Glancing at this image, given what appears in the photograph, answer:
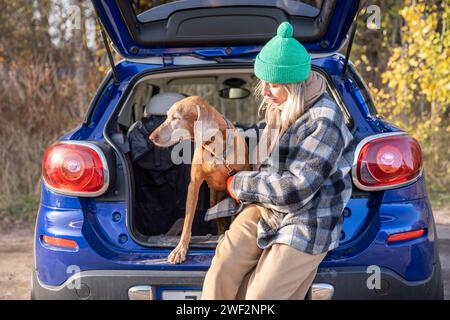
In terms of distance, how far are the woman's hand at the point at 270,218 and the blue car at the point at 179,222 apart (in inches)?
12.7

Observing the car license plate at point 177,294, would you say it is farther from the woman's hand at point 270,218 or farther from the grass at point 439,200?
the grass at point 439,200

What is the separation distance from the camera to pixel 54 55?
964 cm

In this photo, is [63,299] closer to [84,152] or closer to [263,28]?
[84,152]

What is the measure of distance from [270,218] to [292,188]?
24 centimetres

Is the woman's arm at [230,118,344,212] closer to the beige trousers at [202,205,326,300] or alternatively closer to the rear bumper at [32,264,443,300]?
the beige trousers at [202,205,326,300]

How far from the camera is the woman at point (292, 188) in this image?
92.4 inches

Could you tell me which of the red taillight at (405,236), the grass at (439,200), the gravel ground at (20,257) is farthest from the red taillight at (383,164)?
the grass at (439,200)

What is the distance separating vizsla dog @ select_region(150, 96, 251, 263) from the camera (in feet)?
9.93

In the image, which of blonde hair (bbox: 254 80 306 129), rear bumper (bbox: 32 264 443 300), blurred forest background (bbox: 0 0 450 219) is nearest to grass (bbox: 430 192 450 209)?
blurred forest background (bbox: 0 0 450 219)

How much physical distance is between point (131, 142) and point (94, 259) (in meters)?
1.08

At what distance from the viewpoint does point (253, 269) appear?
8.47 feet

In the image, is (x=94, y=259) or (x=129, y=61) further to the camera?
(x=129, y=61)

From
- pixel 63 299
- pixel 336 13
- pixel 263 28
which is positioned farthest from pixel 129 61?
pixel 63 299

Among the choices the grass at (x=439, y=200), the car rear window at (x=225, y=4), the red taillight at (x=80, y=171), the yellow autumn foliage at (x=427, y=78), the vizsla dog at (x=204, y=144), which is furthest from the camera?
the yellow autumn foliage at (x=427, y=78)
